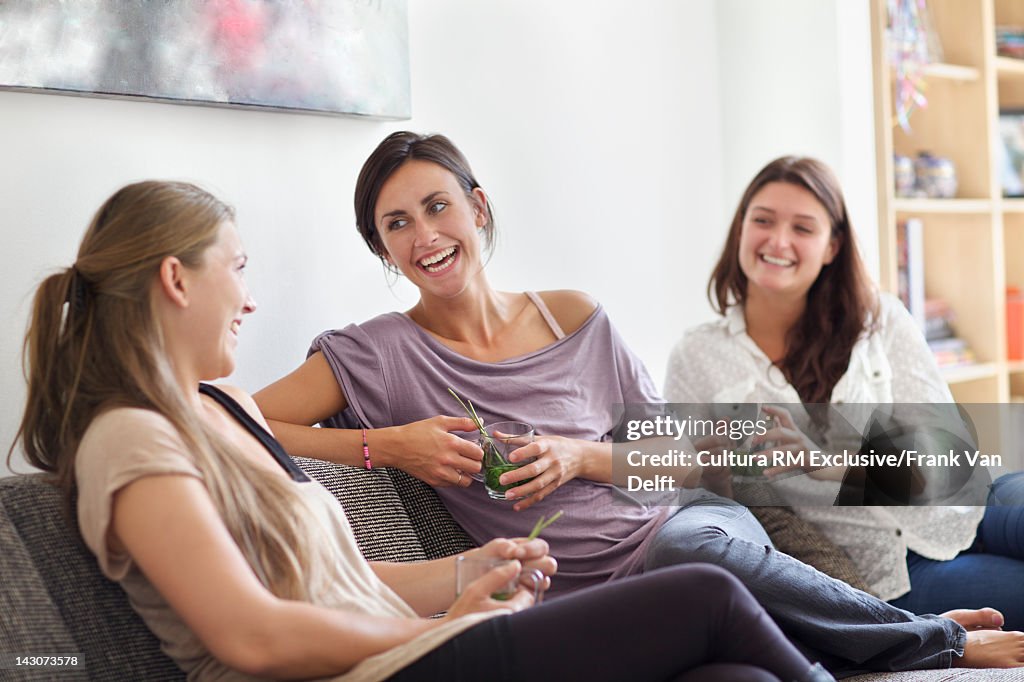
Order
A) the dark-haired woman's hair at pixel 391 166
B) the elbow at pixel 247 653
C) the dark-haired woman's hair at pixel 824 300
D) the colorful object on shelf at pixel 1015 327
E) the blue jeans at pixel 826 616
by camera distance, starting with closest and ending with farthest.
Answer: the elbow at pixel 247 653, the blue jeans at pixel 826 616, the dark-haired woman's hair at pixel 391 166, the dark-haired woman's hair at pixel 824 300, the colorful object on shelf at pixel 1015 327

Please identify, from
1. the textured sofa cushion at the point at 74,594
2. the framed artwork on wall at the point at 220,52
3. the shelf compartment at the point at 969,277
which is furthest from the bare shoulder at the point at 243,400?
the shelf compartment at the point at 969,277

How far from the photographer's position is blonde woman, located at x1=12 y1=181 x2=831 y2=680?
4.40ft

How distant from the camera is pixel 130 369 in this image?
1465mm

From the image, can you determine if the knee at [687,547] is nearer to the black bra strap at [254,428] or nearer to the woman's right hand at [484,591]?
the woman's right hand at [484,591]

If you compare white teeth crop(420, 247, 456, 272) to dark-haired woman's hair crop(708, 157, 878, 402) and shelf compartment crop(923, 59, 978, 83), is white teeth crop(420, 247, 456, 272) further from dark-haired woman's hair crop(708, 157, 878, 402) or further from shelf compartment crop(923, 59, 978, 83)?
shelf compartment crop(923, 59, 978, 83)

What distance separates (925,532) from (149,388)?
180cm

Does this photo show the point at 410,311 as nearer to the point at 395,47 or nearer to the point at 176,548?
the point at 395,47

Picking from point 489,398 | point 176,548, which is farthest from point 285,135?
point 176,548

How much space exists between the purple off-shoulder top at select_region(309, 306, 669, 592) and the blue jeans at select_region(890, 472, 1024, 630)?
664mm

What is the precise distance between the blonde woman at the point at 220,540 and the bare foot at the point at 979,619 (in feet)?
2.81

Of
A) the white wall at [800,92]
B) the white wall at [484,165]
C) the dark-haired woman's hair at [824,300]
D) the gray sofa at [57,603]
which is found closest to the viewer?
the gray sofa at [57,603]

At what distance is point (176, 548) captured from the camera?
1.32m

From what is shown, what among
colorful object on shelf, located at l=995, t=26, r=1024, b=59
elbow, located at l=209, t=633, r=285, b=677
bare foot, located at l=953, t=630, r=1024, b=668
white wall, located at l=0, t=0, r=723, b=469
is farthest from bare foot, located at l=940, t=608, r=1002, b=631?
colorful object on shelf, located at l=995, t=26, r=1024, b=59

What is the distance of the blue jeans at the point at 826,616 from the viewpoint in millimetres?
1904
